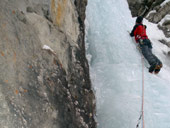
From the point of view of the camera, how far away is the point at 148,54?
2.90 meters

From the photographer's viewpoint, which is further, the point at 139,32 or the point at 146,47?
the point at 139,32

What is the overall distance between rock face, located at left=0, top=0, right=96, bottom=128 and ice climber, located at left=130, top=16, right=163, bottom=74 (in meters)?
1.45

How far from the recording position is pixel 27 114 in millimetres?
1054

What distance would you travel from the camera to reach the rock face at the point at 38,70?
100 centimetres

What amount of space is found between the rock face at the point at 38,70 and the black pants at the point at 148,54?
1.48 metres

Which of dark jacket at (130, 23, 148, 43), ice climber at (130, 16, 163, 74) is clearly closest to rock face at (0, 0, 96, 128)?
ice climber at (130, 16, 163, 74)

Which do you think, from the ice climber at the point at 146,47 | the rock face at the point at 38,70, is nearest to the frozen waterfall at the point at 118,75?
the ice climber at the point at 146,47

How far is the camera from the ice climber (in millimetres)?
2707

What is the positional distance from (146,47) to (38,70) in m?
2.44

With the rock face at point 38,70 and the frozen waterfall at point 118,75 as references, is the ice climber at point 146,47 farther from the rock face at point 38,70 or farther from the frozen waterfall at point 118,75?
the rock face at point 38,70

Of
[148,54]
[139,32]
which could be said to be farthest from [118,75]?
[139,32]

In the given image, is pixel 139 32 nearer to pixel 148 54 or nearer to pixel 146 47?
pixel 146 47

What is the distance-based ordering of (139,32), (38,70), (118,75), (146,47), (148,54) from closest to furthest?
1. (38,70)
2. (118,75)
3. (148,54)
4. (146,47)
5. (139,32)

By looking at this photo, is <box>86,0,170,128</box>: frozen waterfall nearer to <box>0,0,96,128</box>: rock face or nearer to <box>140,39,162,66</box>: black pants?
<box>140,39,162,66</box>: black pants
